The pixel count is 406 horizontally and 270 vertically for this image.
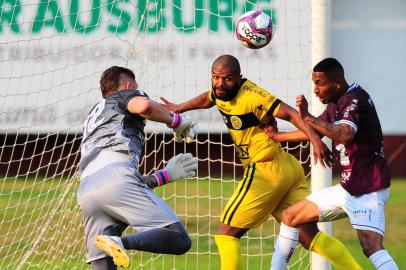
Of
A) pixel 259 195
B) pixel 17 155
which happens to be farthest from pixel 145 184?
pixel 17 155

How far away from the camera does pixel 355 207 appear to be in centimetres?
777

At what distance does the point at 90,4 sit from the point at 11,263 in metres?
3.97

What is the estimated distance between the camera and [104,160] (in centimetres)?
752

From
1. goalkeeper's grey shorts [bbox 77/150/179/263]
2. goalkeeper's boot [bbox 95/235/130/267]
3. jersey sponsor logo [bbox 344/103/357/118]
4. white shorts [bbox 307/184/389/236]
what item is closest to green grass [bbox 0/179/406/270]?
white shorts [bbox 307/184/389/236]

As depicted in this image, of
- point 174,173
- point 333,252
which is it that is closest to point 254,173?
point 174,173

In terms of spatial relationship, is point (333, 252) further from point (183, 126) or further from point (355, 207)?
point (183, 126)

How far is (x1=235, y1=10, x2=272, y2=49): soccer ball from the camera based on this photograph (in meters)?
8.37

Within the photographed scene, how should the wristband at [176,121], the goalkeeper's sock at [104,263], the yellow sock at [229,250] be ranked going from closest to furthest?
the wristband at [176,121] < the goalkeeper's sock at [104,263] < the yellow sock at [229,250]

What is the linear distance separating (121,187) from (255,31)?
170cm

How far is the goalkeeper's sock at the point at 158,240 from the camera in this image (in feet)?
24.1

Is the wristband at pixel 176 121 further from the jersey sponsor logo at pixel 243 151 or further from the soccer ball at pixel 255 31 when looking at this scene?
the soccer ball at pixel 255 31

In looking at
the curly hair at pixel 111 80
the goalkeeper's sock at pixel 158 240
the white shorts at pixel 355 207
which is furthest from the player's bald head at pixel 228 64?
the goalkeeper's sock at pixel 158 240

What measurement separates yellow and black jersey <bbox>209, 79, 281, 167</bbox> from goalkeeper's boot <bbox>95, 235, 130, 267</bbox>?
1.42m

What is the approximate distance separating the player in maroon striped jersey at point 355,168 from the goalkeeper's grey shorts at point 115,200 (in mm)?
1098
